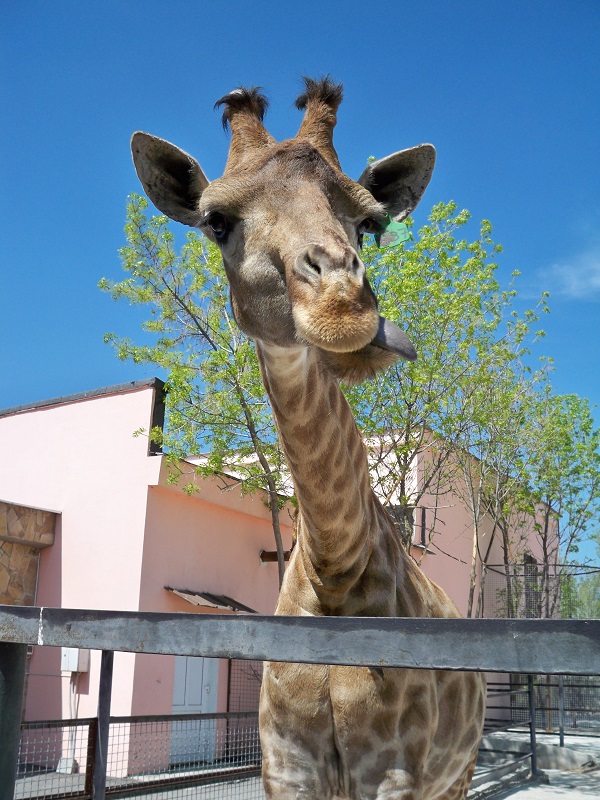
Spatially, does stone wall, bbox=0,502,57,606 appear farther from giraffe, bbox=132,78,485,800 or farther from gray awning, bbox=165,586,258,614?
giraffe, bbox=132,78,485,800

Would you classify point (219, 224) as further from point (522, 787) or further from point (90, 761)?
point (522, 787)

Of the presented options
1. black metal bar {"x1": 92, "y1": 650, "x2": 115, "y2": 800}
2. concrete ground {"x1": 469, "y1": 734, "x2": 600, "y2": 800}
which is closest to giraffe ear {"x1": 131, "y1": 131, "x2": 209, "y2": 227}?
black metal bar {"x1": 92, "y1": 650, "x2": 115, "y2": 800}

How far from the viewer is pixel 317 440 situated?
286 cm

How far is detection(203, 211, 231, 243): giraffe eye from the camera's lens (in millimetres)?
2822

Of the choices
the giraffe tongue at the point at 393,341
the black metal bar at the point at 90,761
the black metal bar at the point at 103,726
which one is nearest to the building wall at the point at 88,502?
the black metal bar at the point at 90,761

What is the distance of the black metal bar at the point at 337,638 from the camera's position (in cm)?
111

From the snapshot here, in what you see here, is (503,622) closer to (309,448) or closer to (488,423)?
(309,448)

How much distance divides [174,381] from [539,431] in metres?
9.44

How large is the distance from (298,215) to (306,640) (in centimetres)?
155

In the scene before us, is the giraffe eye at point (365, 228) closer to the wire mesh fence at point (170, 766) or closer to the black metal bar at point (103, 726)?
the black metal bar at point (103, 726)

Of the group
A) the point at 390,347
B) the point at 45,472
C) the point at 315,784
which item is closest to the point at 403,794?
the point at 315,784

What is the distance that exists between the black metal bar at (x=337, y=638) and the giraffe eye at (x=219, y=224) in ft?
5.33

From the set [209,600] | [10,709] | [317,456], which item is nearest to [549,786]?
[209,600]

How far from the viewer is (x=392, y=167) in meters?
3.39
